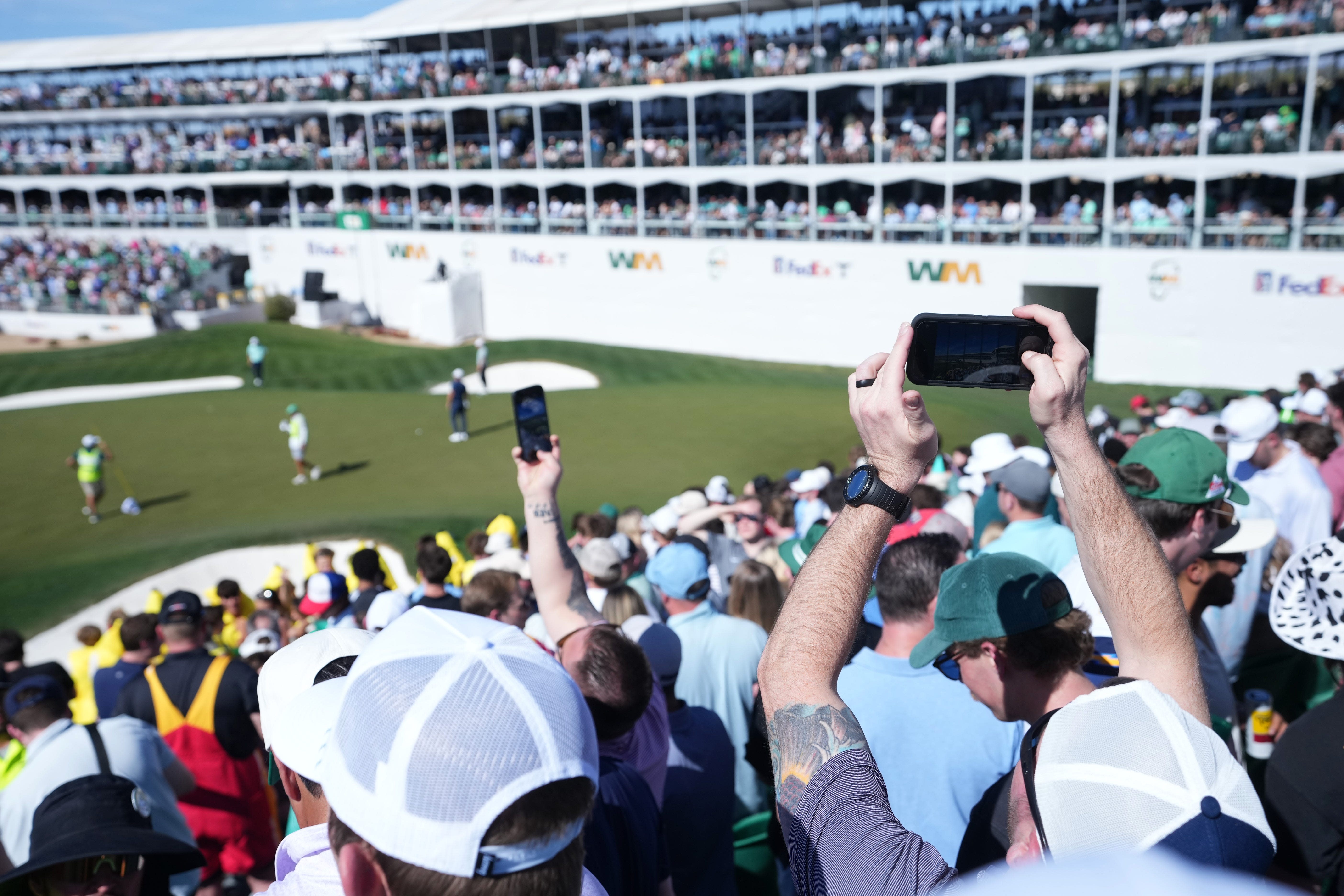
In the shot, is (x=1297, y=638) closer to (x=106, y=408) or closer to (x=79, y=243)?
(x=106, y=408)

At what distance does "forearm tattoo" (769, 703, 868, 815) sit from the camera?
75.2 inches

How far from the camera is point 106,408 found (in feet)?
76.3

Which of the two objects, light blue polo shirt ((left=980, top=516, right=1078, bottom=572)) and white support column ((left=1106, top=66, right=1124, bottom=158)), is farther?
white support column ((left=1106, top=66, right=1124, bottom=158))

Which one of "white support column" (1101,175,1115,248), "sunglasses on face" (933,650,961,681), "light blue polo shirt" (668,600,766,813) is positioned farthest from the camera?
"white support column" (1101,175,1115,248)

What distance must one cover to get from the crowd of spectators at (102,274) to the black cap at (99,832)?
3838 centimetres

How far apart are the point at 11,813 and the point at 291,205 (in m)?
44.1

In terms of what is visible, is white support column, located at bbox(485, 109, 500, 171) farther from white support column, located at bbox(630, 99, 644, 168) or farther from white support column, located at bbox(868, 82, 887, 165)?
white support column, located at bbox(868, 82, 887, 165)

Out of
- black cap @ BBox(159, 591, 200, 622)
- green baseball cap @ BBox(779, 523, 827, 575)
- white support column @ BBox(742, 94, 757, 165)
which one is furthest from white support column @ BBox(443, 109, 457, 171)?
green baseball cap @ BBox(779, 523, 827, 575)

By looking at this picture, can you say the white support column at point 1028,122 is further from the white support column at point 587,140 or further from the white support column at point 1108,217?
the white support column at point 587,140

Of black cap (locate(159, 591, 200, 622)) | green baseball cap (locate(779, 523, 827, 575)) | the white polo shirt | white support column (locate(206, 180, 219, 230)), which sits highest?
white support column (locate(206, 180, 219, 230))

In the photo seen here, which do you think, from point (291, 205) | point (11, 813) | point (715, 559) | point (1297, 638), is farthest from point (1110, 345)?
point (291, 205)

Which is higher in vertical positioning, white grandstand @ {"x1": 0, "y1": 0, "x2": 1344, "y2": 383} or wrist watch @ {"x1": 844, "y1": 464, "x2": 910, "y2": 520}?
white grandstand @ {"x1": 0, "y1": 0, "x2": 1344, "y2": 383}

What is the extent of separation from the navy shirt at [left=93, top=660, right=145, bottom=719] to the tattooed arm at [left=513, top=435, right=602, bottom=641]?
3.01 m

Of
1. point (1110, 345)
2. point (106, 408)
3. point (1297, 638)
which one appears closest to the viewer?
point (1297, 638)
